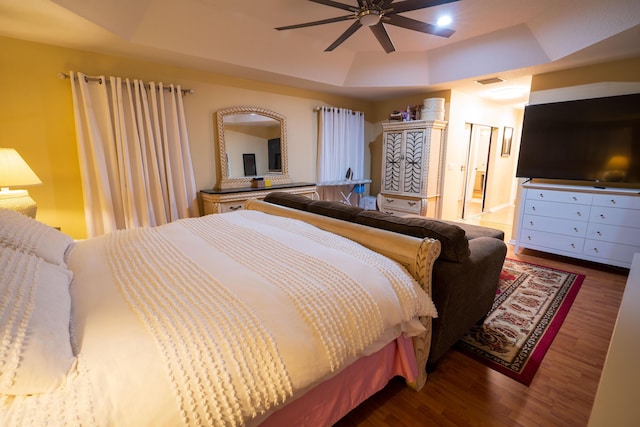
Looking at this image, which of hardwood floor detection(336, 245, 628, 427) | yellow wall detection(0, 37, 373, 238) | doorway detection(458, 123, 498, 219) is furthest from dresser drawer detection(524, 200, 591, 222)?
yellow wall detection(0, 37, 373, 238)

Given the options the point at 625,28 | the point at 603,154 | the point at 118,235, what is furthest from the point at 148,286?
the point at 603,154

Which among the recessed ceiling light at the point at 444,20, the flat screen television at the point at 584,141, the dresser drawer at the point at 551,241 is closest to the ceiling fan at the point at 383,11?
the recessed ceiling light at the point at 444,20

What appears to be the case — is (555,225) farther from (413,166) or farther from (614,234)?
(413,166)

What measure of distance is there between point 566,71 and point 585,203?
64.0 inches

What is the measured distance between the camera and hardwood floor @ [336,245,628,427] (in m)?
1.38

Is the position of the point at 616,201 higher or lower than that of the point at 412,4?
lower

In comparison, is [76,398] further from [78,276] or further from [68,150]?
[68,150]

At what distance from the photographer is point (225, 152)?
12.5 feet

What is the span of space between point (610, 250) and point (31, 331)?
4.50m

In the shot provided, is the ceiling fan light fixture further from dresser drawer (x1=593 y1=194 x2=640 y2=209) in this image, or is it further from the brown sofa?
dresser drawer (x1=593 y1=194 x2=640 y2=209)

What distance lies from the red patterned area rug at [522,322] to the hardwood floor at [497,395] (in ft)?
0.23

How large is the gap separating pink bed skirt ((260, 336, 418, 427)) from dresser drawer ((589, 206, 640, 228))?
10.1 feet

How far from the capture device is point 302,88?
446 cm

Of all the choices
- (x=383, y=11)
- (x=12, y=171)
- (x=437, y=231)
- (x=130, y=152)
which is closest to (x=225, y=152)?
(x=130, y=152)
